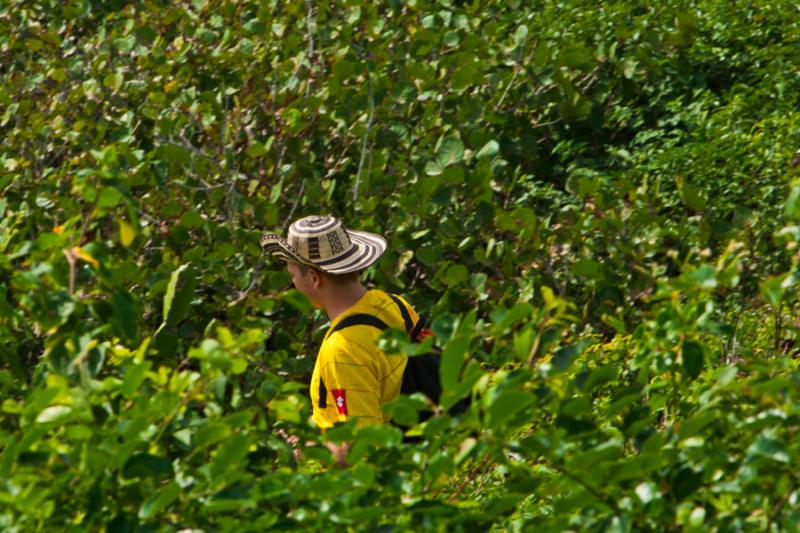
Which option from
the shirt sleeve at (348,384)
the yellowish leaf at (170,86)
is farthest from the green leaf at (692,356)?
the yellowish leaf at (170,86)

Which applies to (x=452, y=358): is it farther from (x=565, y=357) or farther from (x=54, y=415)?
(x=54, y=415)

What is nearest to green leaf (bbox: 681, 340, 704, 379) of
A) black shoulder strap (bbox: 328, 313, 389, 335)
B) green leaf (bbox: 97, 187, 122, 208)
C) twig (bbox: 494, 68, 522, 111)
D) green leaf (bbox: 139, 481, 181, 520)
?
green leaf (bbox: 139, 481, 181, 520)

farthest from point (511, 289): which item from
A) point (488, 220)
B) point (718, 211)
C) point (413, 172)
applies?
point (718, 211)

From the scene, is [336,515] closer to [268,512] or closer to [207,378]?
[268,512]

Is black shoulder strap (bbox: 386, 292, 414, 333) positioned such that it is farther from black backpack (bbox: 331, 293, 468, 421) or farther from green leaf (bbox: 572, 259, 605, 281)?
green leaf (bbox: 572, 259, 605, 281)

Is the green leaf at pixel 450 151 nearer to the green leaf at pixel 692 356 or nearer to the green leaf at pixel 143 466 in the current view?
the green leaf at pixel 692 356

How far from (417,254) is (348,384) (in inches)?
84.9

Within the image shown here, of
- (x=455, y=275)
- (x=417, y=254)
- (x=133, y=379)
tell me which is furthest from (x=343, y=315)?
(x=417, y=254)

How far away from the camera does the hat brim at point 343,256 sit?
4.19 meters

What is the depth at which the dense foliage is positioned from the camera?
100 inches

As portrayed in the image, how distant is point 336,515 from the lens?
8.29 ft

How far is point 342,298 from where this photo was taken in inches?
165

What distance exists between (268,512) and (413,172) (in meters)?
3.91

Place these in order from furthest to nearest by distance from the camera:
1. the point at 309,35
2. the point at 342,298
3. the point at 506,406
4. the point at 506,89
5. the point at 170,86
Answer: the point at 309,35 < the point at 170,86 < the point at 506,89 < the point at 342,298 < the point at 506,406
